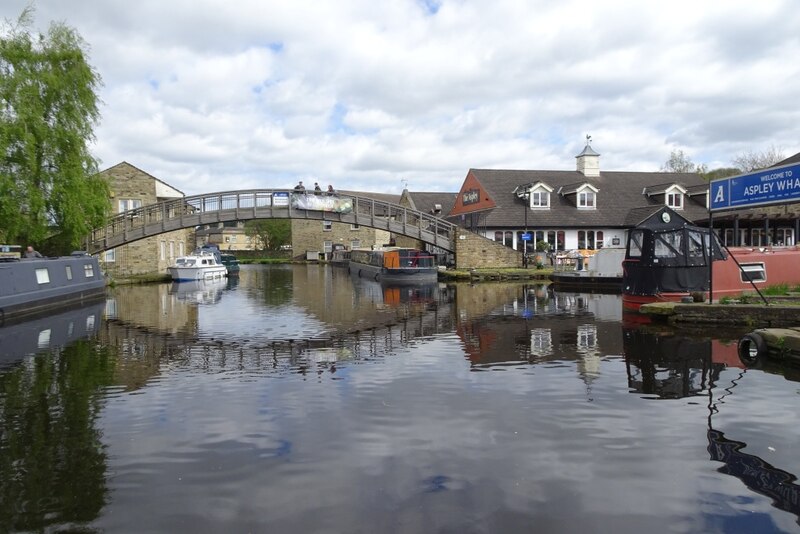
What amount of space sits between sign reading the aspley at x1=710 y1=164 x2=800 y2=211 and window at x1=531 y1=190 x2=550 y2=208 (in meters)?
31.0

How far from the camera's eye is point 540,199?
157 feet

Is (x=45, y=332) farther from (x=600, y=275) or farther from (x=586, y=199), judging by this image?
(x=586, y=199)

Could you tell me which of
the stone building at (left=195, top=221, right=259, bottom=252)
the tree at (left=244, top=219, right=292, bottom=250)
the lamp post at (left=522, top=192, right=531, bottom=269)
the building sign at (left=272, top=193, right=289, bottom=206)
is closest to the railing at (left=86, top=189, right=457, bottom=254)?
the building sign at (left=272, top=193, right=289, bottom=206)

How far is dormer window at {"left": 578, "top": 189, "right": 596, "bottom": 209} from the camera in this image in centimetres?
4809

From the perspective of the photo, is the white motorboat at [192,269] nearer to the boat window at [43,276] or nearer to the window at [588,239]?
the boat window at [43,276]

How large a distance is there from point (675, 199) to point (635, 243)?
32.5m

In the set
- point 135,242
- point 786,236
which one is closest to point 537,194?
point 786,236

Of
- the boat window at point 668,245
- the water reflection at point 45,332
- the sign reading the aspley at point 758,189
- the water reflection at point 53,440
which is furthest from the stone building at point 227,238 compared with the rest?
the sign reading the aspley at point 758,189

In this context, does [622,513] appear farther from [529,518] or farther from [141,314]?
[141,314]

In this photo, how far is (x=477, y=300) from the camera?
27031mm

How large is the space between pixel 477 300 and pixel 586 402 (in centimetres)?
1768

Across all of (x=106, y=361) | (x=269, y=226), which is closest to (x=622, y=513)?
(x=106, y=361)

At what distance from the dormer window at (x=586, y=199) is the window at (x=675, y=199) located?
634cm

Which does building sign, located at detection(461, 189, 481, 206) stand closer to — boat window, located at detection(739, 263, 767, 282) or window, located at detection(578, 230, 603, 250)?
window, located at detection(578, 230, 603, 250)
